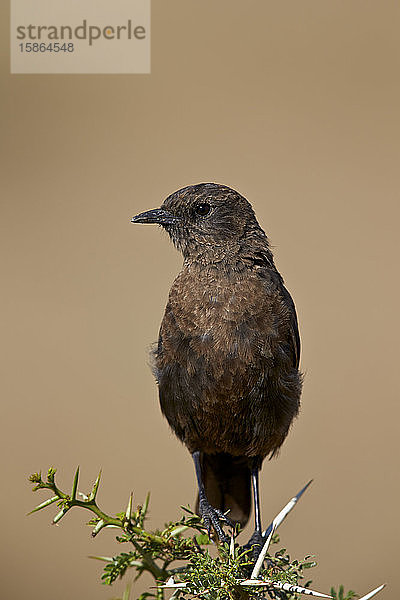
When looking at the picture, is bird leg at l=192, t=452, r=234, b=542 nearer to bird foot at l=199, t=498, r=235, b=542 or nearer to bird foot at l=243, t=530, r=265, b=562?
bird foot at l=199, t=498, r=235, b=542

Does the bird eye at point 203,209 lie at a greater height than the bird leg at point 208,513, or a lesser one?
greater

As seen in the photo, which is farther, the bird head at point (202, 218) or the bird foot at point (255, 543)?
the bird head at point (202, 218)

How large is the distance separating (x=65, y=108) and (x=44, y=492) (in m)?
5.25

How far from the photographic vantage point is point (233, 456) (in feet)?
12.9

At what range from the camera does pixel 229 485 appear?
4035 mm

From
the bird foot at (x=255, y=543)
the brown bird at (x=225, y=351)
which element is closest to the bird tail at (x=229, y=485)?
the brown bird at (x=225, y=351)

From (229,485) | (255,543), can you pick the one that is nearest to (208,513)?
(255,543)

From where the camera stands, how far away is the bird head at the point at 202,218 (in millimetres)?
3844

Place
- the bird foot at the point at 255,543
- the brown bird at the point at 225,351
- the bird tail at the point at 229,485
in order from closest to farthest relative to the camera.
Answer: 1. the bird foot at the point at 255,543
2. the brown bird at the point at 225,351
3. the bird tail at the point at 229,485

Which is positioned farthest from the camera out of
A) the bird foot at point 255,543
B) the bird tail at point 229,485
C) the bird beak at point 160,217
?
the bird tail at point 229,485

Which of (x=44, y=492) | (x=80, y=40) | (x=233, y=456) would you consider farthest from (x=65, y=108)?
(x=233, y=456)

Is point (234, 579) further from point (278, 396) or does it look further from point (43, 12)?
point (43, 12)

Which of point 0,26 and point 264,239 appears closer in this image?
point 264,239

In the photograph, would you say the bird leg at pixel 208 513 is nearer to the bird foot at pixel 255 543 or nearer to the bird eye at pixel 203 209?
the bird foot at pixel 255 543
